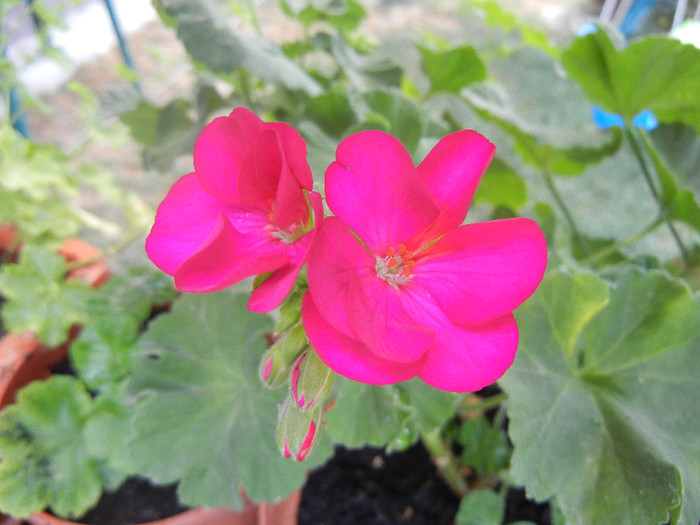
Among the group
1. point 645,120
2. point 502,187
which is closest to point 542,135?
point 502,187

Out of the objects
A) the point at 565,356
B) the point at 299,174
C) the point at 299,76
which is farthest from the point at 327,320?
the point at 299,76

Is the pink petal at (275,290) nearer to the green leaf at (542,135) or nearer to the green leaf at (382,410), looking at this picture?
the green leaf at (382,410)

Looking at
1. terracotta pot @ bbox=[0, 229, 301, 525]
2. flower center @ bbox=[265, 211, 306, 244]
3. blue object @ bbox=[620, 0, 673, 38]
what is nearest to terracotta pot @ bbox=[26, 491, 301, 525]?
terracotta pot @ bbox=[0, 229, 301, 525]

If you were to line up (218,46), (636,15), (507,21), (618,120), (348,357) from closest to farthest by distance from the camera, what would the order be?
(348,357) < (218,46) < (618,120) < (507,21) < (636,15)

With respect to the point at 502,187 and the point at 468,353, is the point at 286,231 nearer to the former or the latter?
the point at 468,353

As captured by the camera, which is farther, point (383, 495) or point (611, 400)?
point (383, 495)

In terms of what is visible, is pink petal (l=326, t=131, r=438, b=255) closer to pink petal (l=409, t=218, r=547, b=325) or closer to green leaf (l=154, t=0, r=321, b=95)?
pink petal (l=409, t=218, r=547, b=325)
